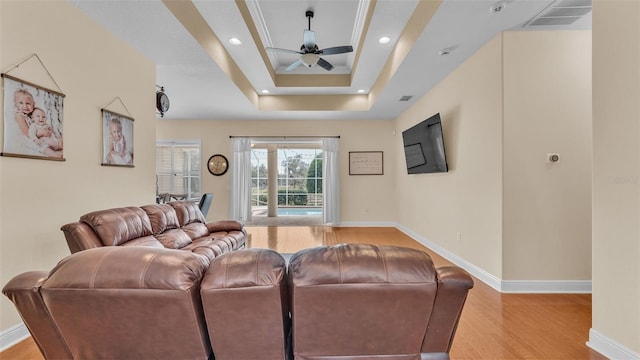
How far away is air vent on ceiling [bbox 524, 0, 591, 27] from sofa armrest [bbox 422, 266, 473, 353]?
110 inches

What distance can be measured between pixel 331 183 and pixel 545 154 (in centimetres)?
440

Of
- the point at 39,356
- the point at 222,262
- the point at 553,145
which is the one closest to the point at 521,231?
the point at 553,145

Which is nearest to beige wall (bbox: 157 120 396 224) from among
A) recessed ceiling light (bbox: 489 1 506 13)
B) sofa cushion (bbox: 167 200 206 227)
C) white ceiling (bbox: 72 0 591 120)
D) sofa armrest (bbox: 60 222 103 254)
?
white ceiling (bbox: 72 0 591 120)

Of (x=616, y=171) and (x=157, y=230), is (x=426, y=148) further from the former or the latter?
(x=157, y=230)

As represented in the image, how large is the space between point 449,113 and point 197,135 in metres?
5.66

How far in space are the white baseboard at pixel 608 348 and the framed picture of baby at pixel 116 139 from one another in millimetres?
4476

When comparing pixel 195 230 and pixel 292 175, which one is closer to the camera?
pixel 195 230

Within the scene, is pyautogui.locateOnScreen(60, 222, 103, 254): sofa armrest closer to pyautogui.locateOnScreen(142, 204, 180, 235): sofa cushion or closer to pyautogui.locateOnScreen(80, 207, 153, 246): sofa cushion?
pyautogui.locateOnScreen(80, 207, 153, 246): sofa cushion

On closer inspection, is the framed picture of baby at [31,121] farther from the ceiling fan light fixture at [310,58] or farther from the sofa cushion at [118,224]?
the ceiling fan light fixture at [310,58]

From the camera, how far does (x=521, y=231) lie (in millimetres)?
2865

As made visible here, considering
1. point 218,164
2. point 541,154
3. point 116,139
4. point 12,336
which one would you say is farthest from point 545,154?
point 218,164

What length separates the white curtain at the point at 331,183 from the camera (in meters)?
6.67

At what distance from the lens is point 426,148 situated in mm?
4465

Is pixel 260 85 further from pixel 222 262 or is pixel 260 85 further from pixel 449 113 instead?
pixel 222 262
